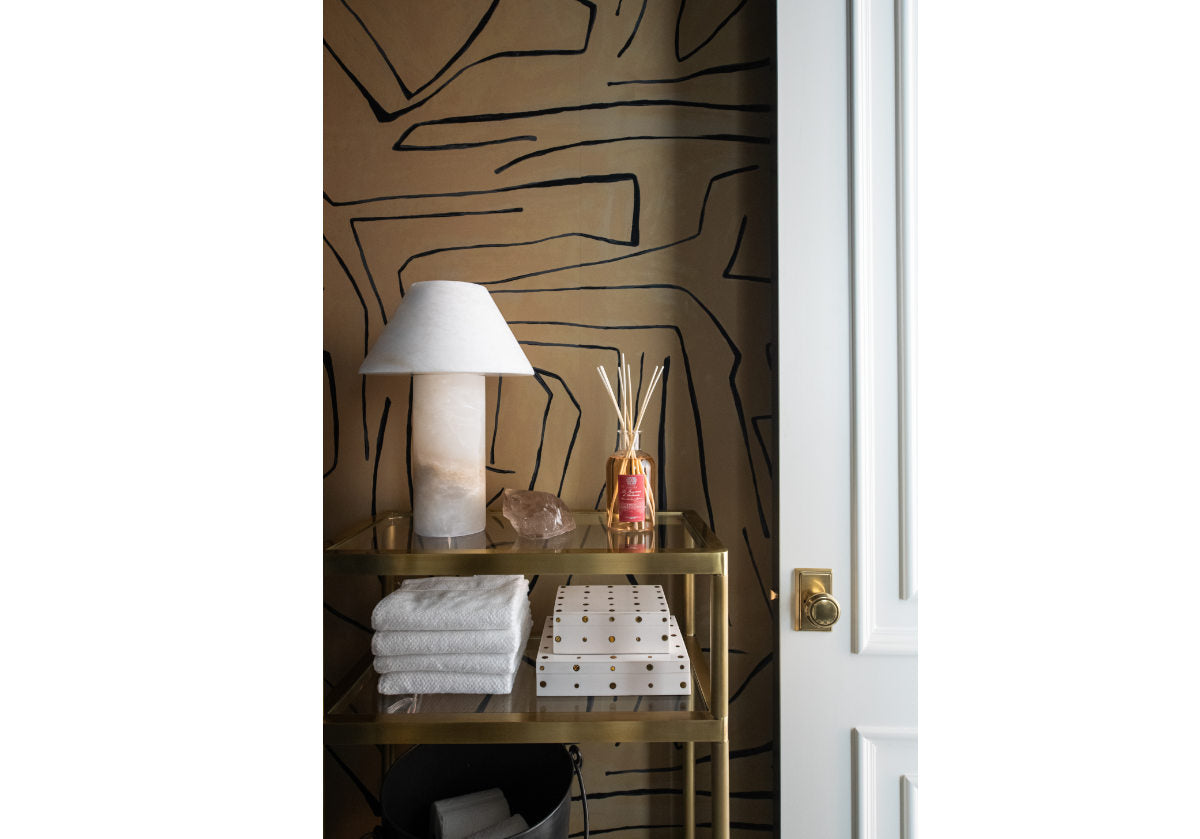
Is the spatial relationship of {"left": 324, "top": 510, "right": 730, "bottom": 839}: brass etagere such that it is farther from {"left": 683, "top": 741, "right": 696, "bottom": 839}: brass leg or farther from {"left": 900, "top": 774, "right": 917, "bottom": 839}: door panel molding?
{"left": 900, "top": 774, "right": 917, "bottom": 839}: door panel molding

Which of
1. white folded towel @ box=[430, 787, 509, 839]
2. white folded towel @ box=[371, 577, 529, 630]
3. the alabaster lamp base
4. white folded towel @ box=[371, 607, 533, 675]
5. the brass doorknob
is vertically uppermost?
the alabaster lamp base

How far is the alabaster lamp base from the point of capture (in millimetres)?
977

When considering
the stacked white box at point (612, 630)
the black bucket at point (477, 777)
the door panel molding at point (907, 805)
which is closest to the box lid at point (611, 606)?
the stacked white box at point (612, 630)

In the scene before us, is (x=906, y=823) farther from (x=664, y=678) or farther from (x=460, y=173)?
(x=460, y=173)

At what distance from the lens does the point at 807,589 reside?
1101mm

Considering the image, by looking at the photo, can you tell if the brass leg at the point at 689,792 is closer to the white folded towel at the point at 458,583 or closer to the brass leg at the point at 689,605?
the brass leg at the point at 689,605

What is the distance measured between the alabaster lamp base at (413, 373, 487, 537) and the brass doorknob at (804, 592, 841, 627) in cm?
56

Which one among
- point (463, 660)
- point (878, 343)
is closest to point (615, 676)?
point (463, 660)

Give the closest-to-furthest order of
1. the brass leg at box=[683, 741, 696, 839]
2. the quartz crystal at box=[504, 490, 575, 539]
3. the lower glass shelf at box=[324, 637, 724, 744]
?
the lower glass shelf at box=[324, 637, 724, 744], the quartz crystal at box=[504, 490, 575, 539], the brass leg at box=[683, 741, 696, 839]

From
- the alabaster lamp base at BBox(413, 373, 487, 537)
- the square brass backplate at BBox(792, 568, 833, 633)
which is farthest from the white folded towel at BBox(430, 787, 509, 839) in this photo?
the square brass backplate at BBox(792, 568, 833, 633)

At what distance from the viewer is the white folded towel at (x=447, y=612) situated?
0.92 m

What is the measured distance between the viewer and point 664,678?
940mm

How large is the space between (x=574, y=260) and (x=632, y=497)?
0.45 m
